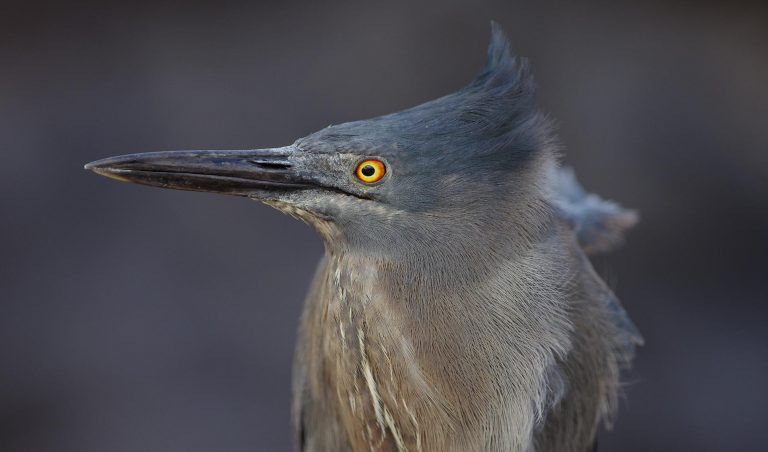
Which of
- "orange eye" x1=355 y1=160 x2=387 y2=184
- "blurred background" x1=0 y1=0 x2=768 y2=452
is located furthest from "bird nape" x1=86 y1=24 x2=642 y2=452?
"blurred background" x1=0 y1=0 x2=768 y2=452

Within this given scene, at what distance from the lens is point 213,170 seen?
1.38 meters

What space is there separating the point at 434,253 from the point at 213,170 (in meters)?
0.38

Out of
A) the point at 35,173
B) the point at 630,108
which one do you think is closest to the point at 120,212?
the point at 35,173

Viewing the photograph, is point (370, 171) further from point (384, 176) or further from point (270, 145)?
point (270, 145)

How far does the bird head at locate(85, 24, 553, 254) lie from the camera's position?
4.48 ft

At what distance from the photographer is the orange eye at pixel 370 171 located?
1.36 metres

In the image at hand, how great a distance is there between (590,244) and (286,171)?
0.96 m

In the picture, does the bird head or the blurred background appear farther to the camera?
the blurred background

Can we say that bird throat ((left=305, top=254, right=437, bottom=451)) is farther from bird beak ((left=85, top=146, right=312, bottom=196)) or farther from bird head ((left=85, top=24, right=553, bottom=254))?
bird beak ((left=85, top=146, right=312, bottom=196))

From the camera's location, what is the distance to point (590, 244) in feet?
6.76

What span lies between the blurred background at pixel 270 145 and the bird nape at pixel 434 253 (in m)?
1.62

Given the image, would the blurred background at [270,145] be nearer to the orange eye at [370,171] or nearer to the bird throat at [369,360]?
the bird throat at [369,360]

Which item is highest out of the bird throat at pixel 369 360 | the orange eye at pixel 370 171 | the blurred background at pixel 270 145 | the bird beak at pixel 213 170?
the blurred background at pixel 270 145

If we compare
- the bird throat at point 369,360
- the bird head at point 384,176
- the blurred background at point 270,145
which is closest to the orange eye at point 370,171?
the bird head at point 384,176
